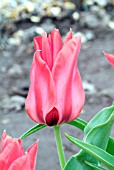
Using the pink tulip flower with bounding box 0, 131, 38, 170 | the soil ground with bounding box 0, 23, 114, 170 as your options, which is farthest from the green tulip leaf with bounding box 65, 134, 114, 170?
the soil ground with bounding box 0, 23, 114, 170

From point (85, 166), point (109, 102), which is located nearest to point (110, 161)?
point (85, 166)

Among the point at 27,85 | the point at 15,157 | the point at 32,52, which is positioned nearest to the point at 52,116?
the point at 15,157

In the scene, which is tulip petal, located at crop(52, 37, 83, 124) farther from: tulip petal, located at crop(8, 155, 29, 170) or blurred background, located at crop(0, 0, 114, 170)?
blurred background, located at crop(0, 0, 114, 170)

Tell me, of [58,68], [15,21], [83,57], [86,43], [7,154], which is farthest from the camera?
[15,21]

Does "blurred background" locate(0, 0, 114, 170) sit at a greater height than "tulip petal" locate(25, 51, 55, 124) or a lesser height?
lesser

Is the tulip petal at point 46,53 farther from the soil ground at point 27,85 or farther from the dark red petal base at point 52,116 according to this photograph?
the soil ground at point 27,85

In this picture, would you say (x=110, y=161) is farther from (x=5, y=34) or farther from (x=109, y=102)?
(x=5, y=34)

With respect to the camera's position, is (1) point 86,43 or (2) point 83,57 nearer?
(2) point 83,57
